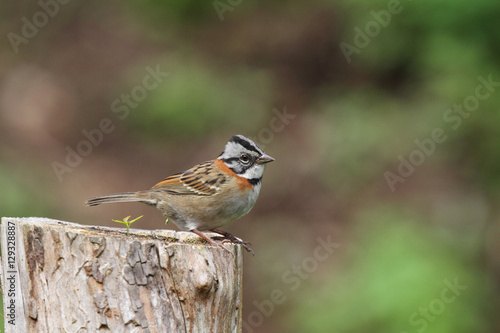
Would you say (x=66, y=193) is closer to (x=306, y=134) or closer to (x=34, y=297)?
(x=306, y=134)

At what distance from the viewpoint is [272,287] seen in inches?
423

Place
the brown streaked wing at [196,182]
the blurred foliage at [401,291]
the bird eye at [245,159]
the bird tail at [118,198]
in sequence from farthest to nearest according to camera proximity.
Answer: the blurred foliage at [401,291] → the bird eye at [245,159] → the brown streaked wing at [196,182] → the bird tail at [118,198]

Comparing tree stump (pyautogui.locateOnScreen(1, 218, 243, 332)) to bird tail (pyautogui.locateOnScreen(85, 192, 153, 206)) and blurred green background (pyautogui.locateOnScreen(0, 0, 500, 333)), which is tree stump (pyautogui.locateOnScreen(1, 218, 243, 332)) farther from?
blurred green background (pyautogui.locateOnScreen(0, 0, 500, 333))

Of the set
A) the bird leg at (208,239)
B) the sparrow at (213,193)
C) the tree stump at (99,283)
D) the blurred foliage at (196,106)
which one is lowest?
the tree stump at (99,283)

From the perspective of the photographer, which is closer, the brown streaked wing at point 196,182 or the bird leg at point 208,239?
the bird leg at point 208,239

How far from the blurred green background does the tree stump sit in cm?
471

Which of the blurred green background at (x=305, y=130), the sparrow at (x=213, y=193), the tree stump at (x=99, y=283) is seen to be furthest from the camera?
the blurred green background at (x=305, y=130)

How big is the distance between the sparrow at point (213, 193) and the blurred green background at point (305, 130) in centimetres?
314

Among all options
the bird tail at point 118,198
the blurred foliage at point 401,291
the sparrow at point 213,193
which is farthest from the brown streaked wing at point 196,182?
the blurred foliage at point 401,291

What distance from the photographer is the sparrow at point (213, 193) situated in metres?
6.11

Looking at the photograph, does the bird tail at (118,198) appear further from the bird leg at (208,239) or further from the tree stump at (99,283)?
the tree stump at (99,283)

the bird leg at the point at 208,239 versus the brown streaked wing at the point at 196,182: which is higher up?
the brown streaked wing at the point at 196,182

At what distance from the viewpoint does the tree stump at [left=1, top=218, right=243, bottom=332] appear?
3.72 m

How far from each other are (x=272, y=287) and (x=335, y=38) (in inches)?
252
